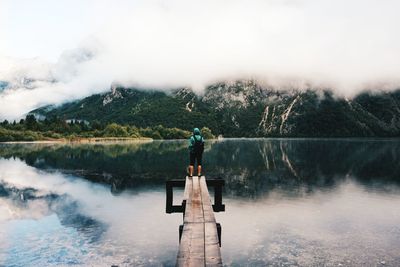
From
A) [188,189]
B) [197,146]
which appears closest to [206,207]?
[188,189]

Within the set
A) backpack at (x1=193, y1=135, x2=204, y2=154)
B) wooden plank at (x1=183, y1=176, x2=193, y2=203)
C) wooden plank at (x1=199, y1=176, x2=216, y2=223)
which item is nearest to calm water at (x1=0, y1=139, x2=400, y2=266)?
wooden plank at (x1=183, y1=176, x2=193, y2=203)

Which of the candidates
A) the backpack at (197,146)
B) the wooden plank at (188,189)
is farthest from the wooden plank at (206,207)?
the backpack at (197,146)

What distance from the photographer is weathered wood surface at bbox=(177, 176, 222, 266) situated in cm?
1191

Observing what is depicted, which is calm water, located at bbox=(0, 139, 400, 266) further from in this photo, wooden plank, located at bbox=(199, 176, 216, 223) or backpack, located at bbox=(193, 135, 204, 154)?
backpack, located at bbox=(193, 135, 204, 154)

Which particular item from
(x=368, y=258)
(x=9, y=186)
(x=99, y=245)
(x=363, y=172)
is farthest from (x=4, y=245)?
(x=363, y=172)

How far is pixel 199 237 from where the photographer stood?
14.2m

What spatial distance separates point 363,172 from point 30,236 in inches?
2175

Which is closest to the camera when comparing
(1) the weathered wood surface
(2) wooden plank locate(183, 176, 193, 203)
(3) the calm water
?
(1) the weathered wood surface

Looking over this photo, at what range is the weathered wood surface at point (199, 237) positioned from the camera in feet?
39.1

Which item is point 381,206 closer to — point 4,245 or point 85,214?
point 85,214

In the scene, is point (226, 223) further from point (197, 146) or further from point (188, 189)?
point (197, 146)

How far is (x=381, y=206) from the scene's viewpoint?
120 ft

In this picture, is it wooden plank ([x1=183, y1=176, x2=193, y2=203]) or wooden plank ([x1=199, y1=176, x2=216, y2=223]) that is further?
wooden plank ([x1=183, y1=176, x2=193, y2=203])

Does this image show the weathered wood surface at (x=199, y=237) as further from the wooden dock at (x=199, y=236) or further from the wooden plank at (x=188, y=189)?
the wooden plank at (x=188, y=189)
